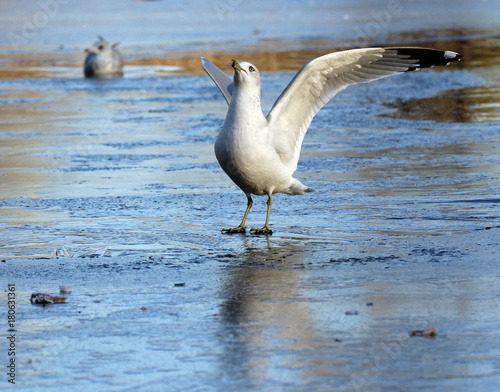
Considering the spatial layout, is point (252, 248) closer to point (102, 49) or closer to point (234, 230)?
point (234, 230)

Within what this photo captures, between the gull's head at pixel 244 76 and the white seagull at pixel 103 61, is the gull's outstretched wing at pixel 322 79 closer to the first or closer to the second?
the gull's head at pixel 244 76

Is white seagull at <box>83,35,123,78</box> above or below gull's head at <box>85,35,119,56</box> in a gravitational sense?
below

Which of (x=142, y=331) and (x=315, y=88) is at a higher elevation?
(x=315, y=88)

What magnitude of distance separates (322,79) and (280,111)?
0.47 metres

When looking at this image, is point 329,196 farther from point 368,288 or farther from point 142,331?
point 142,331

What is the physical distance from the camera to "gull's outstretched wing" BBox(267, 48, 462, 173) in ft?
27.9

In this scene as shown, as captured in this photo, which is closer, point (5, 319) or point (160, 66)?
point (5, 319)

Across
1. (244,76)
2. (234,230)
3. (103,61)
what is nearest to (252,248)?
(234,230)

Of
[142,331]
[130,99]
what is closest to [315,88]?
[142,331]

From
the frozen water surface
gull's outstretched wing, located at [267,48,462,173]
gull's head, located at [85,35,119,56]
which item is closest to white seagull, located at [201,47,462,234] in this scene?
gull's outstretched wing, located at [267,48,462,173]

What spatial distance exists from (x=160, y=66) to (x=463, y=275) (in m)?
18.4

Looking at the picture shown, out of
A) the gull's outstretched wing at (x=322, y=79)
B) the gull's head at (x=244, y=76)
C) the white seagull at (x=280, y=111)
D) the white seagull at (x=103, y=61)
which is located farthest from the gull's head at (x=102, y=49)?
the gull's head at (x=244, y=76)

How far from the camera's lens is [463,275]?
21.0 ft

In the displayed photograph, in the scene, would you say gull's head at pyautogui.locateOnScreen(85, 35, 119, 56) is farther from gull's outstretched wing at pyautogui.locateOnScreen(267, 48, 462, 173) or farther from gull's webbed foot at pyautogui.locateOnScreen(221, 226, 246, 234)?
gull's webbed foot at pyautogui.locateOnScreen(221, 226, 246, 234)
